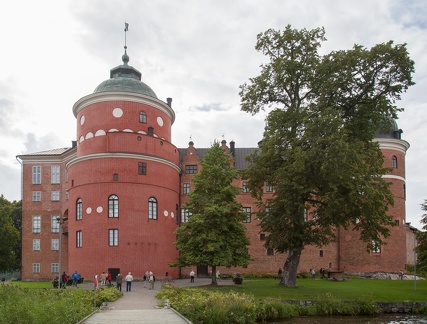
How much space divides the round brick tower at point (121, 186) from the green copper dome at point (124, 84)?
0.32 ft

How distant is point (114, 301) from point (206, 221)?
1036cm

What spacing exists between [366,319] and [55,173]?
126ft

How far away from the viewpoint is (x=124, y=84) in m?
46.8

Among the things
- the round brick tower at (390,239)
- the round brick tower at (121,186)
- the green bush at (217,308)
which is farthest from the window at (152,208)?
the green bush at (217,308)

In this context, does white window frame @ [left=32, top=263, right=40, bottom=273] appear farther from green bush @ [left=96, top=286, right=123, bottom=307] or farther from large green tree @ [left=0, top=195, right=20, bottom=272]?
green bush @ [left=96, top=286, right=123, bottom=307]

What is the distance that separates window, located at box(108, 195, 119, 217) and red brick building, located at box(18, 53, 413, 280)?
0.26ft

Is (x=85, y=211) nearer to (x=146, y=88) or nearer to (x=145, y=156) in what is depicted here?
(x=145, y=156)

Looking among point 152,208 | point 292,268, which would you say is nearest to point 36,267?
point 152,208

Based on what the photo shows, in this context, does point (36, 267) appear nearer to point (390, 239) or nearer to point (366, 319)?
point (390, 239)

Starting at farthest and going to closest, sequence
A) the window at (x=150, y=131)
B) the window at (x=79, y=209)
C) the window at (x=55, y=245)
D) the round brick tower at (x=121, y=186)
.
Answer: the window at (x=55, y=245)
the window at (x=150, y=131)
the window at (x=79, y=209)
the round brick tower at (x=121, y=186)

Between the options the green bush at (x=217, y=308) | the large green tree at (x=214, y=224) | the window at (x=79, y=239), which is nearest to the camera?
the green bush at (x=217, y=308)

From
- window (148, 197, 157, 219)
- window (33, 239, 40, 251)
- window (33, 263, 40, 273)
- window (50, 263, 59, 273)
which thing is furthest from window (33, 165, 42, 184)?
Result: window (148, 197, 157, 219)

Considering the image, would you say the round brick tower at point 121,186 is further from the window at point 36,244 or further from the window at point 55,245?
the window at point 36,244

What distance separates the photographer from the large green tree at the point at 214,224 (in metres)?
35.4
